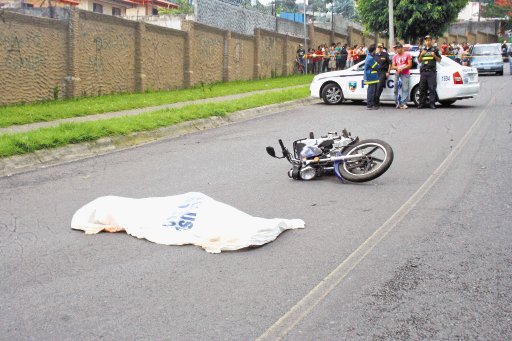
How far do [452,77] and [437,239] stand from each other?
1335 cm

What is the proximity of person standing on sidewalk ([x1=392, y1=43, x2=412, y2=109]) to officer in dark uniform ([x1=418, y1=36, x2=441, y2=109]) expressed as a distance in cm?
46

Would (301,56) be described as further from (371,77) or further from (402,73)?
(402,73)

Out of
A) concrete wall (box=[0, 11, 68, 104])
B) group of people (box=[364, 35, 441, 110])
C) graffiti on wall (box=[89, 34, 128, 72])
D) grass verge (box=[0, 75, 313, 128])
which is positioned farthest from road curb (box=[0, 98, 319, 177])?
graffiti on wall (box=[89, 34, 128, 72])

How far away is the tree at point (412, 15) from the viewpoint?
38.1m

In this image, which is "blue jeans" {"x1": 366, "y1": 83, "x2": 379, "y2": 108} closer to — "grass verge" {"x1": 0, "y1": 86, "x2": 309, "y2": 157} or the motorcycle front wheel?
"grass verge" {"x1": 0, "y1": 86, "x2": 309, "y2": 157}

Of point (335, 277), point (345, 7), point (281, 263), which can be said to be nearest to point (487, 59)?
point (281, 263)

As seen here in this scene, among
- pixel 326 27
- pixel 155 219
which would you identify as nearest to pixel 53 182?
pixel 155 219

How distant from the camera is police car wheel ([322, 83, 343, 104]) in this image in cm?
2095

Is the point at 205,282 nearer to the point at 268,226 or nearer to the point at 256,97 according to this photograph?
the point at 268,226

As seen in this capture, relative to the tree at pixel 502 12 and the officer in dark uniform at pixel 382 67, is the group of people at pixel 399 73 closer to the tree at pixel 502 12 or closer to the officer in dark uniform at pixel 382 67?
the officer in dark uniform at pixel 382 67

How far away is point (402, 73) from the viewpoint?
18.7m

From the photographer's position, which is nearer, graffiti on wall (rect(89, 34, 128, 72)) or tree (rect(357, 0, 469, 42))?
graffiti on wall (rect(89, 34, 128, 72))

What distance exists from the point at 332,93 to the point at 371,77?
2335 mm

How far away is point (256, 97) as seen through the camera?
68.4 feet
